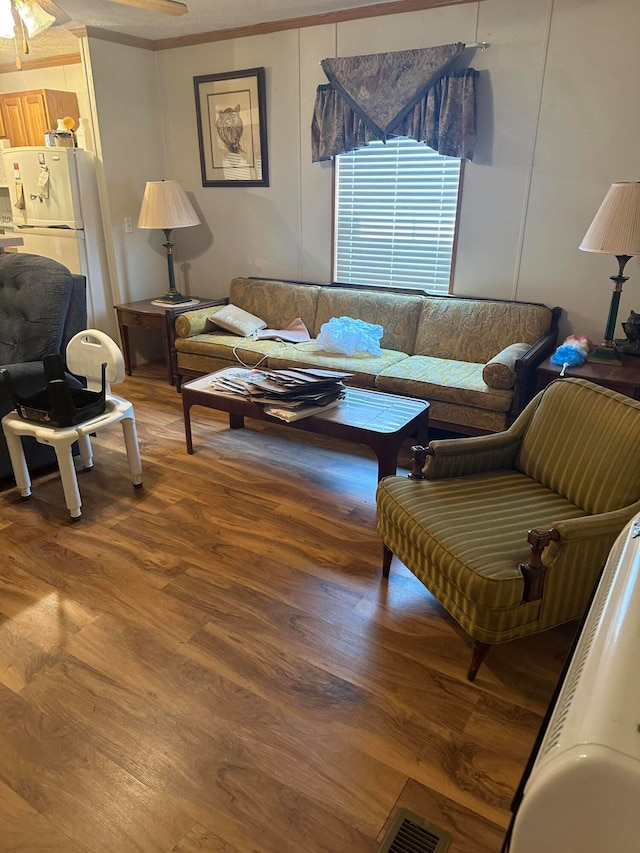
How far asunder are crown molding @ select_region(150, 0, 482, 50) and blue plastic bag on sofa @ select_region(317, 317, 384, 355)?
191cm

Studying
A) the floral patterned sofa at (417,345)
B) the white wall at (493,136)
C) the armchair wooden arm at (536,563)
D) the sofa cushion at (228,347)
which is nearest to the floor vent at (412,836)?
the armchair wooden arm at (536,563)

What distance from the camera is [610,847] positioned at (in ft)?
2.19

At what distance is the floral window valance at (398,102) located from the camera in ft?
11.3

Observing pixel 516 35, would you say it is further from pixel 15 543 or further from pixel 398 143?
pixel 15 543

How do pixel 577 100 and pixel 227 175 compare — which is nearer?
pixel 577 100

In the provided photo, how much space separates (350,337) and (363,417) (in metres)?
1.10

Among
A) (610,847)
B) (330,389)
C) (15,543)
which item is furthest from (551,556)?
(15,543)

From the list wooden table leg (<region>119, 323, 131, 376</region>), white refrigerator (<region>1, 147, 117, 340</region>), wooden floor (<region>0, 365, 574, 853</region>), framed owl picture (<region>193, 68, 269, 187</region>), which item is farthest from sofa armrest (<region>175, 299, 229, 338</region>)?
wooden floor (<region>0, 365, 574, 853</region>)

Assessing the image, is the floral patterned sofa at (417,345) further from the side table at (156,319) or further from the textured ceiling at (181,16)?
the textured ceiling at (181,16)

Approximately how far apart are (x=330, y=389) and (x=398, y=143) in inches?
78.7

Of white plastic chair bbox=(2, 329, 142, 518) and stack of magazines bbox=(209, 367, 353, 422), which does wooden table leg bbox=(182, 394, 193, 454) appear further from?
white plastic chair bbox=(2, 329, 142, 518)

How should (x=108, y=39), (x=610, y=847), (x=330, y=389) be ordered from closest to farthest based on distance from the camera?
(x=610, y=847) → (x=330, y=389) → (x=108, y=39)

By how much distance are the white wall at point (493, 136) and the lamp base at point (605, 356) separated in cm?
47

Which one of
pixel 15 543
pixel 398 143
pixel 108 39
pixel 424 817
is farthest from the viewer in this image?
pixel 108 39
